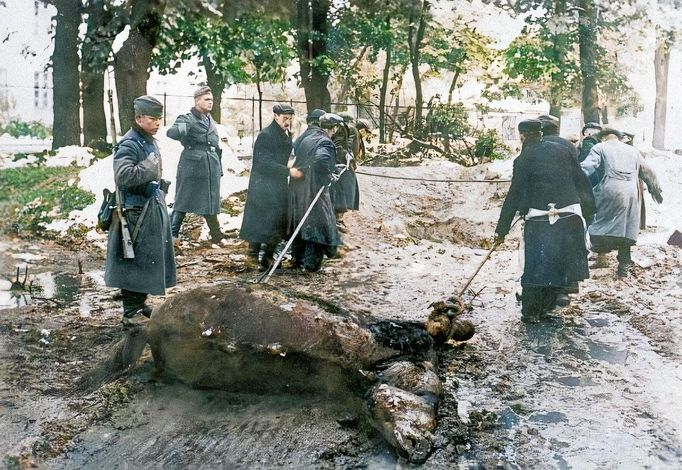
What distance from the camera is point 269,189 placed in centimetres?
386

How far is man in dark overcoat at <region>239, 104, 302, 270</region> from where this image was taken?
3748 millimetres

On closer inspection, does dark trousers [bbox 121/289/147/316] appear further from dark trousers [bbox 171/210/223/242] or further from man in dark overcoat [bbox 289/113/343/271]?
man in dark overcoat [bbox 289/113/343/271]

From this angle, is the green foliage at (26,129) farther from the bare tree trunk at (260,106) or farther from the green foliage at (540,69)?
the green foliage at (540,69)

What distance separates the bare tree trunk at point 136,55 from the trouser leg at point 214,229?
2.31ft

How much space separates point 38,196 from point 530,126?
272 centimetres

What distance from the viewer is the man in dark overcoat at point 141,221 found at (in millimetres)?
3736

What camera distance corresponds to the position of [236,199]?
12.5ft

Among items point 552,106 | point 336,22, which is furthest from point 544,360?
point 336,22

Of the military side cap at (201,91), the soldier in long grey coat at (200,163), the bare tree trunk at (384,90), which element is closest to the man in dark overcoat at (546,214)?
the bare tree trunk at (384,90)

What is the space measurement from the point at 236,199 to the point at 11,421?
156 cm

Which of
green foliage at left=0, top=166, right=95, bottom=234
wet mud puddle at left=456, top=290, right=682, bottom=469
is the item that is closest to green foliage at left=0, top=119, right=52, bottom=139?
green foliage at left=0, top=166, right=95, bottom=234

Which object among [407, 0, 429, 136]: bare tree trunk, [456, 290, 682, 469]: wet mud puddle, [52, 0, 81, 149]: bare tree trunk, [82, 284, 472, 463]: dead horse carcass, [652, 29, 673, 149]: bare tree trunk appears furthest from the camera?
[52, 0, 81, 149]: bare tree trunk

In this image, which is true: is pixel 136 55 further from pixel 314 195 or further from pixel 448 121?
pixel 448 121

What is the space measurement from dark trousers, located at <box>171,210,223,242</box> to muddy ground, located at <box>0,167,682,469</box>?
0.21 ft
